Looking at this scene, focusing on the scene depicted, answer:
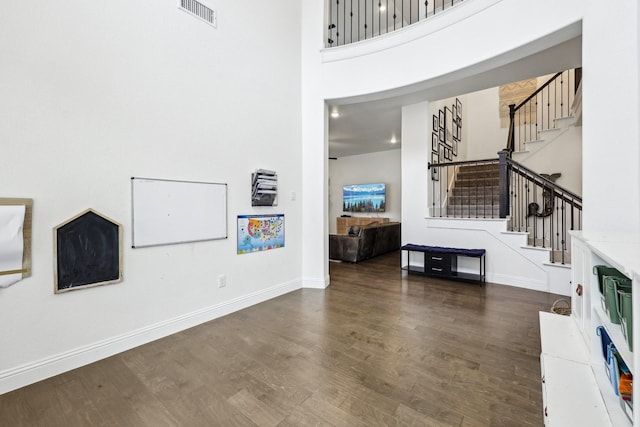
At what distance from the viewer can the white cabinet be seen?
0.98 meters

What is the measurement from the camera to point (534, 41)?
2.89 meters

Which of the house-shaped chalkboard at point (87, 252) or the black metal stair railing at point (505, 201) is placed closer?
the house-shaped chalkboard at point (87, 252)

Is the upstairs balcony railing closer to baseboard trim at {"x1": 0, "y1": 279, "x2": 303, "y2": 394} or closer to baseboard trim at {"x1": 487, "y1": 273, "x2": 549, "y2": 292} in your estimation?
baseboard trim at {"x1": 487, "y1": 273, "x2": 549, "y2": 292}

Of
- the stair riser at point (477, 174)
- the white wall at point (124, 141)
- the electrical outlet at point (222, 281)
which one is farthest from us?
the stair riser at point (477, 174)

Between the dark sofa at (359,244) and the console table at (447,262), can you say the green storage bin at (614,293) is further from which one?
the dark sofa at (359,244)

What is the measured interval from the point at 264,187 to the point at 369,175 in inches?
262

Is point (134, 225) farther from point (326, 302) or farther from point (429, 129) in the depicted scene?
point (429, 129)

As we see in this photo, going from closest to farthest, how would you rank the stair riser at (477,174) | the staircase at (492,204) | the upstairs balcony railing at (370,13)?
the staircase at (492,204) < the upstairs balcony railing at (370,13) < the stair riser at (477,174)

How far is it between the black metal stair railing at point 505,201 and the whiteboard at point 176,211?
12.8ft

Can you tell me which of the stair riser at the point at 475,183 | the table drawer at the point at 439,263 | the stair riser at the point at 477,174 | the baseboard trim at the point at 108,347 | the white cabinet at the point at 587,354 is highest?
the stair riser at the point at 477,174

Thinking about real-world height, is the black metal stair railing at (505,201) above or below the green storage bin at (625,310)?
above

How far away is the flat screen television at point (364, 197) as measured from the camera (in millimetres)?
9273

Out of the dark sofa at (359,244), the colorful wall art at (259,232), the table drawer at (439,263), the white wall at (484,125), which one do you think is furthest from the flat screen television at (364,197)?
the colorful wall art at (259,232)

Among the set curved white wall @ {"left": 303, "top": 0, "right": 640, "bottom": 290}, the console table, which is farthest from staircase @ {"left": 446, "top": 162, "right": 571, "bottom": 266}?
curved white wall @ {"left": 303, "top": 0, "right": 640, "bottom": 290}
